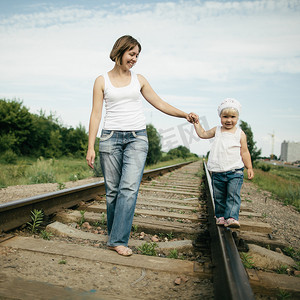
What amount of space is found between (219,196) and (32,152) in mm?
37440

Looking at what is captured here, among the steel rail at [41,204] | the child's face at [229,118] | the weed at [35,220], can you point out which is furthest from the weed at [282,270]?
the steel rail at [41,204]

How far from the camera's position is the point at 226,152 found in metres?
2.75

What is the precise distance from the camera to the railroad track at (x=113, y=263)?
1580 millimetres

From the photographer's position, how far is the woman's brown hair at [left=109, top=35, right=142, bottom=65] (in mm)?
2357

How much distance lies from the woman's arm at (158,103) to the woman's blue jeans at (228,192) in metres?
0.66

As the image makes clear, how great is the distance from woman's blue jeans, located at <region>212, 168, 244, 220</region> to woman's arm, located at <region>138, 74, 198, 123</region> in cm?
66

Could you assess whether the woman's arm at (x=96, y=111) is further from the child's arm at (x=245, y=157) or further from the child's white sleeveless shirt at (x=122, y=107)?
the child's arm at (x=245, y=157)

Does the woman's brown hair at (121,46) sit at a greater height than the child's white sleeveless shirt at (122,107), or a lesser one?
greater

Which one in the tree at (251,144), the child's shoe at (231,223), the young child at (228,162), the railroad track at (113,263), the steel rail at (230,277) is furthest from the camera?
the tree at (251,144)

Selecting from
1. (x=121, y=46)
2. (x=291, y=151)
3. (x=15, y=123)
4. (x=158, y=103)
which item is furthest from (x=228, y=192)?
(x=291, y=151)

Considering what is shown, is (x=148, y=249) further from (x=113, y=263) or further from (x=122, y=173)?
(x=122, y=173)

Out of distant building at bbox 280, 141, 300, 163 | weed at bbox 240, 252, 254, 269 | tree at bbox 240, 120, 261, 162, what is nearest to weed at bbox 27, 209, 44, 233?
weed at bbox 240, 252, 254, 269

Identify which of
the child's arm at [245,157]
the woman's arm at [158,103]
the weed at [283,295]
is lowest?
the weed at [283,295]

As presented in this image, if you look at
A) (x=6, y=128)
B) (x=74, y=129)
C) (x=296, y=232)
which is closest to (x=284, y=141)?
(x=74, y=129)
